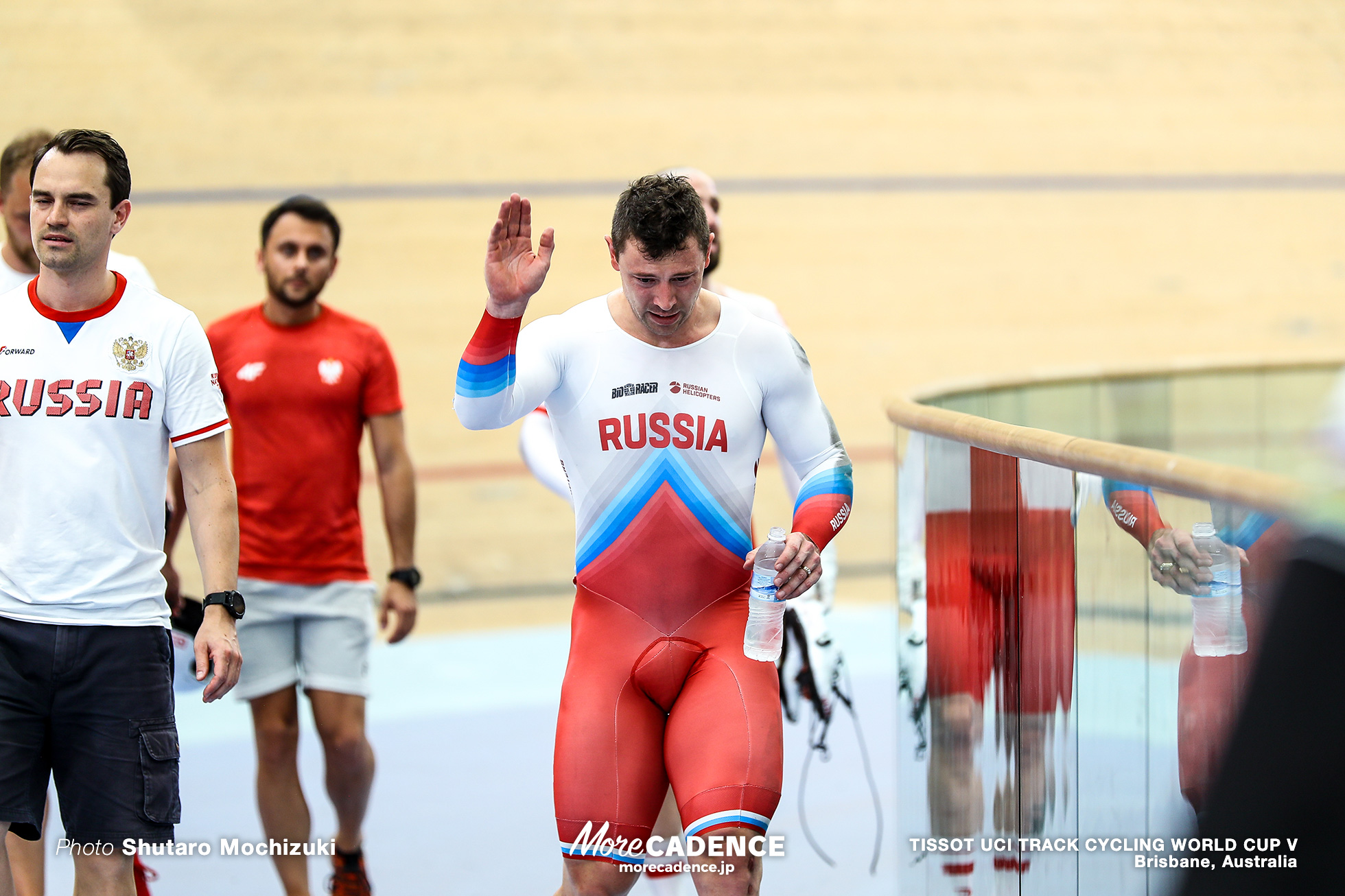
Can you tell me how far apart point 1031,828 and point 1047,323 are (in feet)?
20.7

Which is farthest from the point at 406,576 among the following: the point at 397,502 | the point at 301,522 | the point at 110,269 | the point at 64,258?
the point at 64,258

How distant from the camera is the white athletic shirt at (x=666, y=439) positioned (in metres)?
2.51

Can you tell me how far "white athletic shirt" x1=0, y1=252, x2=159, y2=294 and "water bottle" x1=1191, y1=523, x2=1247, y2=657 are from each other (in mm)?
2169

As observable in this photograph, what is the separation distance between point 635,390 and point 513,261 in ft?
1.09

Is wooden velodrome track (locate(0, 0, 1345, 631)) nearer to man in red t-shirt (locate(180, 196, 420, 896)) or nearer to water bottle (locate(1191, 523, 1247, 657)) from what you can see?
man in red t-shirt (locate(180, 196, 420, 896))

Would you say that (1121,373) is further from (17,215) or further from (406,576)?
(17,215)

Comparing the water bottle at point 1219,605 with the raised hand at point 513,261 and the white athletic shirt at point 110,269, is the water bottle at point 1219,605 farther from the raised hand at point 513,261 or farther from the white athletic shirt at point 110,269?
the white athletic shirt at point 110,269

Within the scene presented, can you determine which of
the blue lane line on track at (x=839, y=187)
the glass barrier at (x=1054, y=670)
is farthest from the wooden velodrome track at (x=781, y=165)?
the glass barrier at (x=1054, y=670)

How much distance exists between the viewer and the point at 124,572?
2443 mm

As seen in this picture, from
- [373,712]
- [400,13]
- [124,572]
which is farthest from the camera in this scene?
[400,13]

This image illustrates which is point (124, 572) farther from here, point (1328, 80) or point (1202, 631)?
point (1328, 80)

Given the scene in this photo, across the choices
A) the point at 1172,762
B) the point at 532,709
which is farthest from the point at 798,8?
the point at 1172,762

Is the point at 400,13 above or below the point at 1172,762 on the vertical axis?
above

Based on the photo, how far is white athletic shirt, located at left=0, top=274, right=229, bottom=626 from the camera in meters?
2.40
